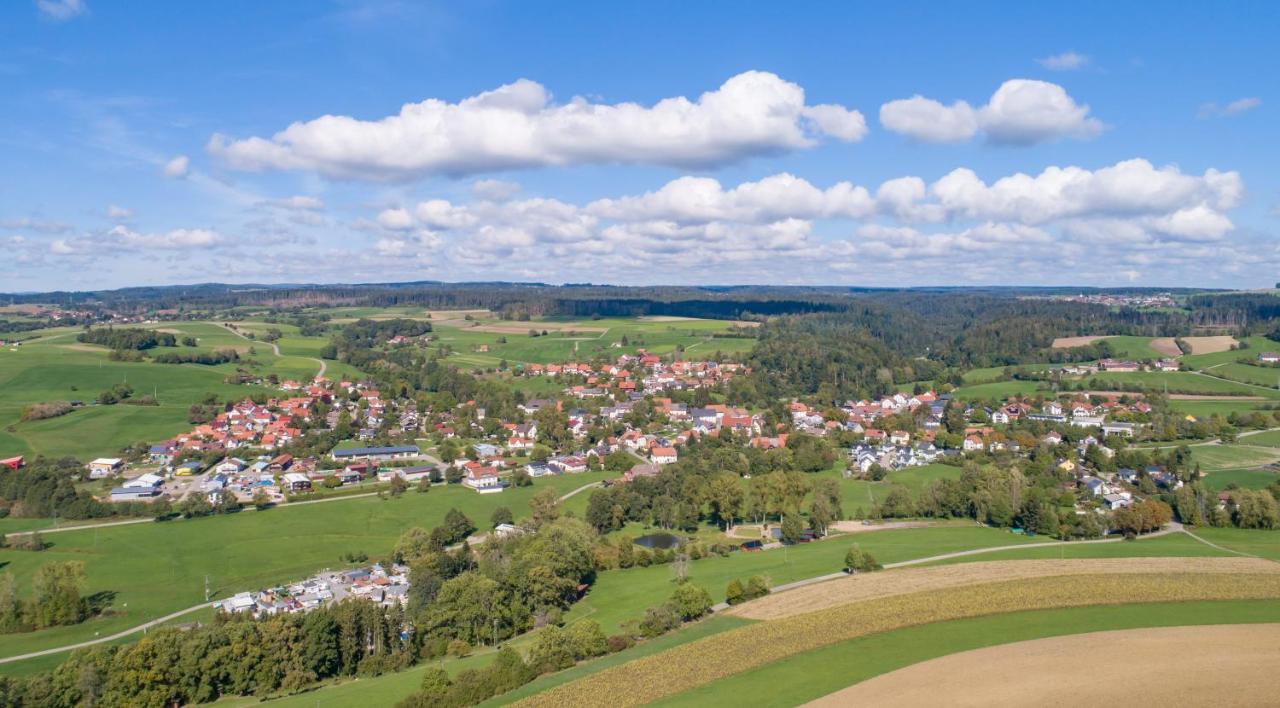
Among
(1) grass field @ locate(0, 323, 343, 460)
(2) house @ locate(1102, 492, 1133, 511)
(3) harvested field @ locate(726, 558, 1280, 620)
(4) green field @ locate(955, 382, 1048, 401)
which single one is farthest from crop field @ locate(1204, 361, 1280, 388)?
(1) grass field @ locate(0, 323, 343, 460)

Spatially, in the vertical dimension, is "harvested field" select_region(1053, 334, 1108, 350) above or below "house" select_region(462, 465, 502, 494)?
above

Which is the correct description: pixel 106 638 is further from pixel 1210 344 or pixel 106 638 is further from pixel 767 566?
pixel 1210 344

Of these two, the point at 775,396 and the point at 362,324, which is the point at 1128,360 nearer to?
the point at 775,396

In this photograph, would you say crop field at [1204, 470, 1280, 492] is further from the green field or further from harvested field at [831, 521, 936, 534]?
the green field

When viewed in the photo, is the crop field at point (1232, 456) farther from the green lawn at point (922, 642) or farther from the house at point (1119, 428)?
the green lawn at point (922, 642)

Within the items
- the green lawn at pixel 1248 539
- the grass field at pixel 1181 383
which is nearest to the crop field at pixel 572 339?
the grass field at pixel 1181 383

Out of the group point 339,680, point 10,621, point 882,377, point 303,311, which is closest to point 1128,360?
point 882,377
